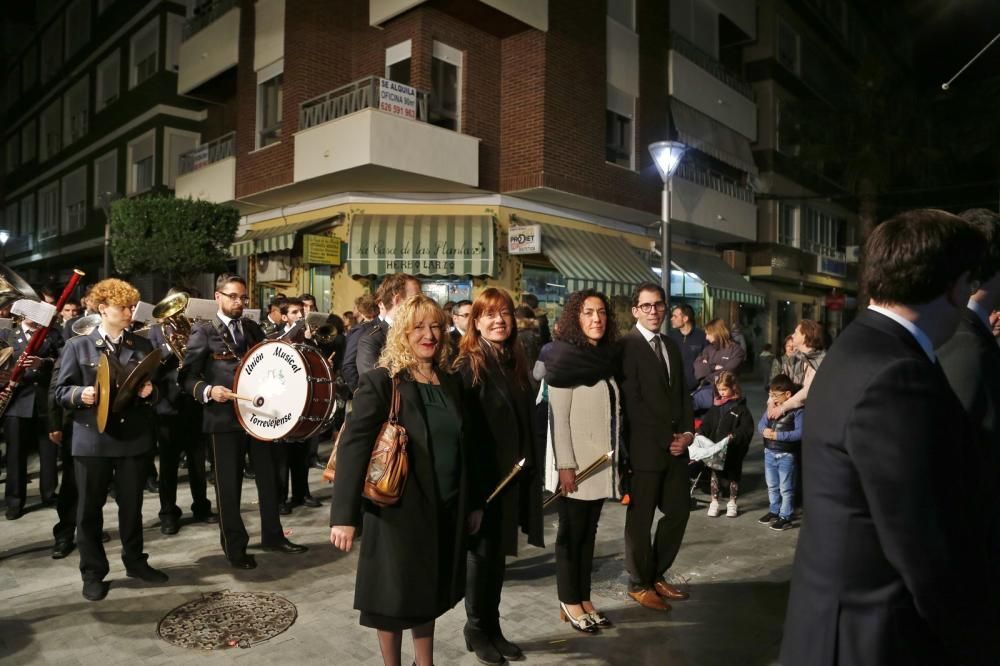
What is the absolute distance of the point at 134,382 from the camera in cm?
469

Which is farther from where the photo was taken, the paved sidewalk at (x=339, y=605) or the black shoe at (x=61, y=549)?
the black shoe at (x=61, y=549)

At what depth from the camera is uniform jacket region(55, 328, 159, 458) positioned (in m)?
4.78

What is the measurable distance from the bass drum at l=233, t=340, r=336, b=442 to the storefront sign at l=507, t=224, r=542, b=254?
9.90 metres

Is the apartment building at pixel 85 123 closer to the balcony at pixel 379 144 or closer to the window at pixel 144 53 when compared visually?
the window at pixel 144 53

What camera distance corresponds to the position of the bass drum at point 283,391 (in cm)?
497

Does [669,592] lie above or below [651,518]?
below

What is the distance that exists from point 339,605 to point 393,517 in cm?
178

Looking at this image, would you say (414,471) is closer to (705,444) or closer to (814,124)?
(705,444)

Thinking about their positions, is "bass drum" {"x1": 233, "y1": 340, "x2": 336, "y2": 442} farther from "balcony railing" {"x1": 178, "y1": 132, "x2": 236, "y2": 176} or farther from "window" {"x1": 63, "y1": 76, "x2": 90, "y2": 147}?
"window" {"x1": 63, "y1": 76, "x2": 90, "y2": 147}

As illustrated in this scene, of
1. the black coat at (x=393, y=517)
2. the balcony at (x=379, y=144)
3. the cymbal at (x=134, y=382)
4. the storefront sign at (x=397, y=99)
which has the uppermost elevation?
the storefront sign at (x=397, y=99)

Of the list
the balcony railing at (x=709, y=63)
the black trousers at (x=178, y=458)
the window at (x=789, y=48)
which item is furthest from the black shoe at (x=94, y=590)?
the window at (x=789, y=48)

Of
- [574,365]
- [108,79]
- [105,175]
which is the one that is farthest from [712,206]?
[108,79]

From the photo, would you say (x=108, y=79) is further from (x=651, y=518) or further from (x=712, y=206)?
(x=651, y=518)

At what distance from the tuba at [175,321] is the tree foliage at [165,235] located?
28.1ft
